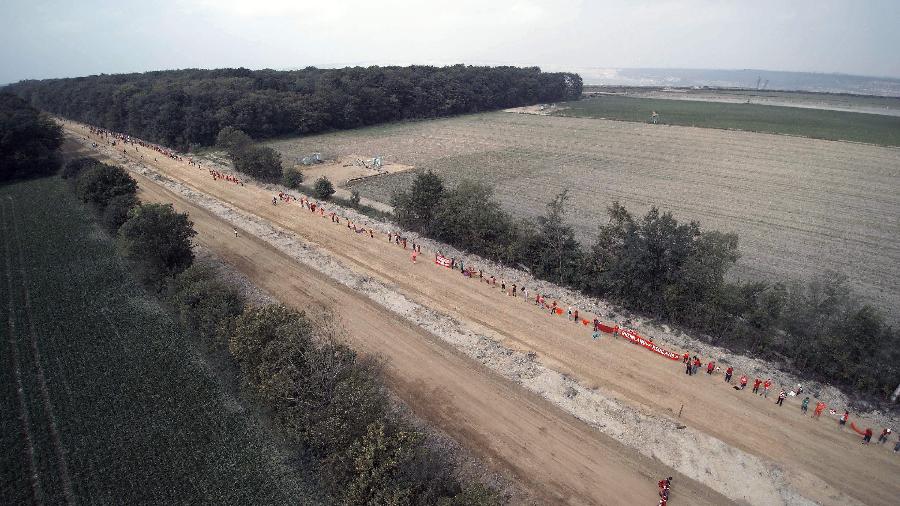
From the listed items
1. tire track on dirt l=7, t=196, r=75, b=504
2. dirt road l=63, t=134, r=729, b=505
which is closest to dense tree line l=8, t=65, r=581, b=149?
tire track on dirt l=7, t=196, r=75, b=504

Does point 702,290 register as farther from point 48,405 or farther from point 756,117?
point 756,117

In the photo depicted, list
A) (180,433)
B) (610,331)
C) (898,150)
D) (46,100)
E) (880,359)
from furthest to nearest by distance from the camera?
(46,100), (898,150), (610,331), (880,359), (180,433)

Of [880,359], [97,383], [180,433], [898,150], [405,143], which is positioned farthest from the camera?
[405,143]

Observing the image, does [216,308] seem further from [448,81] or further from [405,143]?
[448,81]

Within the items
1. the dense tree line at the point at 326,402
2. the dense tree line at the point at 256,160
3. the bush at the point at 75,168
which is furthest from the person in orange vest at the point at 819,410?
the bush at the point at 75,168

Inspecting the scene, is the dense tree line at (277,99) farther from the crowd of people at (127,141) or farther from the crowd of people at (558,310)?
the crowd of people at (558,310)

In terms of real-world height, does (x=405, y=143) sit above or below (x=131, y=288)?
above

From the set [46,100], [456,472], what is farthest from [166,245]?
[46,100]
